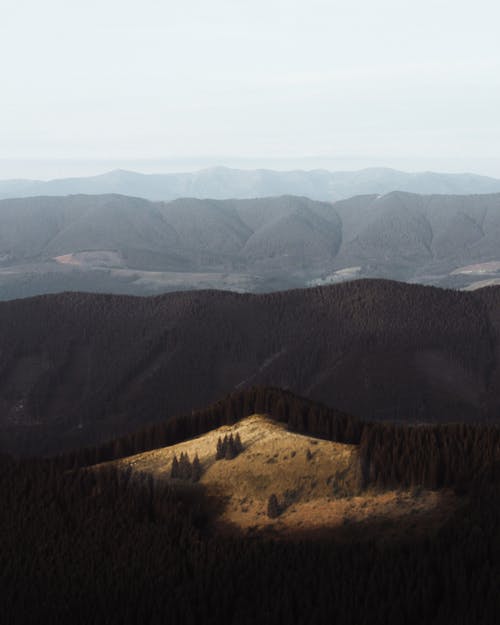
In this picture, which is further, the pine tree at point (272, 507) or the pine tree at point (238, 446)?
the pine tree at point (238, 446)

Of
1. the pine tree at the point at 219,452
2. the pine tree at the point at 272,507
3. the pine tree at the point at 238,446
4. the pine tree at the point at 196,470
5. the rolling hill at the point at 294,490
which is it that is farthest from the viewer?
the pine tree at the point at 238,446

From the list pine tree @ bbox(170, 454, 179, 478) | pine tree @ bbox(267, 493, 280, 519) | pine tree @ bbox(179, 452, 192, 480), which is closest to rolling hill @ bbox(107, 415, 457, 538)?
pine tree @ bbox(267, 493, 280, 519)

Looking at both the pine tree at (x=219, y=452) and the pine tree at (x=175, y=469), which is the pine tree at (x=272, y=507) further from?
the pine tree at (x=175, y=469)

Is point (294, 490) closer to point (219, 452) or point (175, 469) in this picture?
point (219, 452)

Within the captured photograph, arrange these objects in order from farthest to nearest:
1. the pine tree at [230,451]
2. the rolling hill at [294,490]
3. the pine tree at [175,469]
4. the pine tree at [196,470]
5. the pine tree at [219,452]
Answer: the pine tree at [219,452]
the pine tree at [230,451]
the pine tree at [175,469]
the pine tree at [196,470]
the rolling hill at [294,490]

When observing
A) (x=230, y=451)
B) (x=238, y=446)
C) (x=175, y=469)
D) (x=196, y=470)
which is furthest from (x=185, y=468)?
(x=238, y=446)

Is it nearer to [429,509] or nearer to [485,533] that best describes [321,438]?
[429,509]

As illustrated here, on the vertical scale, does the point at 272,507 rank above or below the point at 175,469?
below

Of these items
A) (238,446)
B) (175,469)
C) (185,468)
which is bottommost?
(175,469)

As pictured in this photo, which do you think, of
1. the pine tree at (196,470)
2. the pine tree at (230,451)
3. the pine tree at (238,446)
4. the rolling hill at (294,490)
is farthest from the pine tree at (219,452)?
the pine tree at (196,470)

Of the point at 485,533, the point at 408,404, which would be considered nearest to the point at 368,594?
the point at 485,533

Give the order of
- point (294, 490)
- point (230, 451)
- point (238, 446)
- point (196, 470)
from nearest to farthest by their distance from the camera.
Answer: point (294, 490) → point (196, 470) → point (230, 451) → point (238, 446)

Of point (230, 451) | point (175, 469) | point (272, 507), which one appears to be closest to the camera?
point (272, 507)
